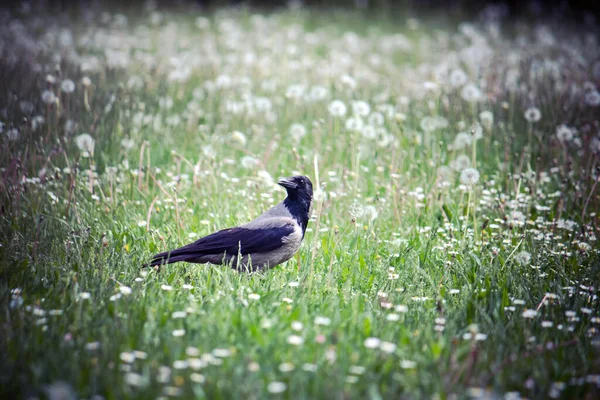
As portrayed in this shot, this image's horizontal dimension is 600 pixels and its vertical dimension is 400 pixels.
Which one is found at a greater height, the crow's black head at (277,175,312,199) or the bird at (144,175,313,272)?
the crow's black head at (277,175,312,199)

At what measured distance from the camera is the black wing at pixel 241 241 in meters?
4.12

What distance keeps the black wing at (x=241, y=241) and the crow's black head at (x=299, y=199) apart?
0.83 ft

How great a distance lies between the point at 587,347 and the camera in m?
3.35

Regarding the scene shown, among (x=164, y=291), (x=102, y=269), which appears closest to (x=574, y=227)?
(x=164, y=291)

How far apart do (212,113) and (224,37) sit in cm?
546

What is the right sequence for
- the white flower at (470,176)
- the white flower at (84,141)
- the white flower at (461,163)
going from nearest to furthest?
the white flower at (470,176), the white flower at (84,141), the white flower at (461,163)

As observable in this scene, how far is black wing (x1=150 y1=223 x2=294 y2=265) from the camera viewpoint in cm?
412

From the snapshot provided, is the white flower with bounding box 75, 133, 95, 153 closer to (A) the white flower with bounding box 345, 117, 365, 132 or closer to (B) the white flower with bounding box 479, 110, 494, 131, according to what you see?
(A) the white flower with bounding box 345, 117, 365, 132

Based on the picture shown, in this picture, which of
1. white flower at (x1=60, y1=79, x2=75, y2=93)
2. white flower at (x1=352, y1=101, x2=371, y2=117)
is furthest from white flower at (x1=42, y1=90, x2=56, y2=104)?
white flower at (x1=352, y1=101, x2=371, y2=117)

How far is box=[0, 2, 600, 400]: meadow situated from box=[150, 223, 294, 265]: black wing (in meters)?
0.19

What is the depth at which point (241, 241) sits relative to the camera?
422cm

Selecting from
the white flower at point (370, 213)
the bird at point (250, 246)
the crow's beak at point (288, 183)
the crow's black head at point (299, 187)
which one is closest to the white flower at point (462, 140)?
the white flower at point (370, 213)

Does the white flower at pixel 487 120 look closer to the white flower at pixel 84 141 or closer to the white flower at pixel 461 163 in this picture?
the white flower at pixel 461 163

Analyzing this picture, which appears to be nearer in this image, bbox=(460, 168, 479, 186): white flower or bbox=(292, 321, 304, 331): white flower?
bbox=(292, 321, 304, 331): white flower
